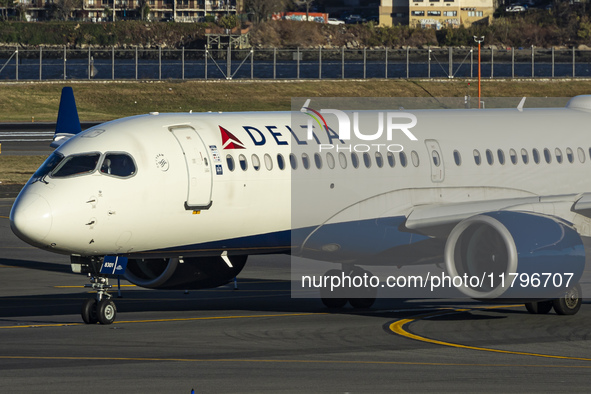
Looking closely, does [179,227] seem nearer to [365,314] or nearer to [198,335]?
[198,335]

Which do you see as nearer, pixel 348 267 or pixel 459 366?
pixel 459 366

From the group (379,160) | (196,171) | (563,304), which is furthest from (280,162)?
(563,304)

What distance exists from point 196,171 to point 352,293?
19.5 ft

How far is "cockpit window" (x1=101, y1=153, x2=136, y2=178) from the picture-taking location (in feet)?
82.9

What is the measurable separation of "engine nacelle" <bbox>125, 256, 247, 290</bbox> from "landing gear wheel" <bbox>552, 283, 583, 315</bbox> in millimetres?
7555

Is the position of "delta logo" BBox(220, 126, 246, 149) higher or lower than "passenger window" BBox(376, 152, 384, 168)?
higher

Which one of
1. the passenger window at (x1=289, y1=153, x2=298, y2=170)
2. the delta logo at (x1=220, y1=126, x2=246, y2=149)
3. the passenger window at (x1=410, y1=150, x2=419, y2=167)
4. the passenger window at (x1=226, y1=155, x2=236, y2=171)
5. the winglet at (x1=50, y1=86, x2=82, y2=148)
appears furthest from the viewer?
the winglet at (x1=50, y1=86, x2=82, y2=148)

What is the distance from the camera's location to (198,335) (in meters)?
25.2

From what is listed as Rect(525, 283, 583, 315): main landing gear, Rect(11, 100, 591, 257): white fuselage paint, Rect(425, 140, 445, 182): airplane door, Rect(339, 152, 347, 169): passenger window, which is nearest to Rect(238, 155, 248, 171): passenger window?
Rect(11, 100, 591, 257): white fuselage paint

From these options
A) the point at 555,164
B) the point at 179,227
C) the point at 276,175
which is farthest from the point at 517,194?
the point at 179,227

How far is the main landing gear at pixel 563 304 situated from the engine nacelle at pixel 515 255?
150cm

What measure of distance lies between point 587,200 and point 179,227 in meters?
9.48

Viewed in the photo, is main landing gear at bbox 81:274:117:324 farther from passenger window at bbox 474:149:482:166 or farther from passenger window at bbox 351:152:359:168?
passenger window at bbox 474:149:482:166

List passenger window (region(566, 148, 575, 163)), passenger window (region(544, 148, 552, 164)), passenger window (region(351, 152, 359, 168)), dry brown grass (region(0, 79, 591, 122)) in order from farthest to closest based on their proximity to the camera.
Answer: dry brown grass (region(0, 79, 591, 122))
passenger window (region(566, 148, 575, 163))
passenger window (region(544, 148, 552, 164))
passenger window (region(351, 152, 359, 168))
